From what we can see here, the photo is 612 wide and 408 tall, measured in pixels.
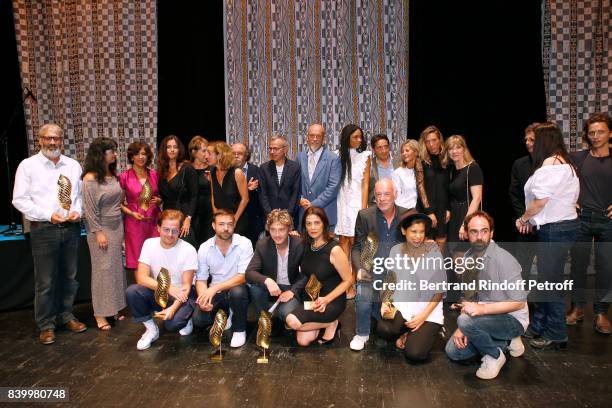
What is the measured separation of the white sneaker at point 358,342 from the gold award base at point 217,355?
0.84m

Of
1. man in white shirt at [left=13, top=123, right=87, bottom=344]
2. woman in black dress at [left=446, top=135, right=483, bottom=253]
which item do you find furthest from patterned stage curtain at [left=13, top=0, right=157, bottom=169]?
woman in black dress at [left=446, top=135, right=483, bottom=253]

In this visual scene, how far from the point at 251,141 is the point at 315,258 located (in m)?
2.79

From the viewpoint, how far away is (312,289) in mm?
3121

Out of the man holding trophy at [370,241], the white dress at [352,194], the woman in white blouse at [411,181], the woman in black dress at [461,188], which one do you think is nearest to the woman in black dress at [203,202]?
the white dress at [352,194]

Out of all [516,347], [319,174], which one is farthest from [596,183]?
[319,174]

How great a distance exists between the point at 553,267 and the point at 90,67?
5.47m

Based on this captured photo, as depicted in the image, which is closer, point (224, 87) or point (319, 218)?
point (319, 218)

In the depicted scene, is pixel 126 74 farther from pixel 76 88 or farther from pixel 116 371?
pixel 116 371

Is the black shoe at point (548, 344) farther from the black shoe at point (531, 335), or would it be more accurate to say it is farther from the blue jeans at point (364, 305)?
the blue jeans at point (364, 305)

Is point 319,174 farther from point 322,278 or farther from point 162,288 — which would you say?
point 162,288

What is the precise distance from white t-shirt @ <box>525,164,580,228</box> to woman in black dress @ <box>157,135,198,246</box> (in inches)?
100

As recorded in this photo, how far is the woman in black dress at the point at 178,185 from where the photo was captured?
398 centimetres

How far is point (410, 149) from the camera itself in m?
4.01

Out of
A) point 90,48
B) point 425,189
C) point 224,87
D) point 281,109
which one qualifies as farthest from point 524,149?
point 90,48
